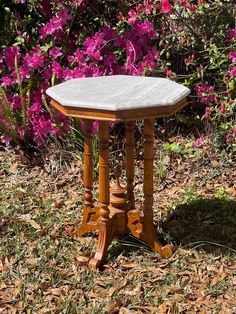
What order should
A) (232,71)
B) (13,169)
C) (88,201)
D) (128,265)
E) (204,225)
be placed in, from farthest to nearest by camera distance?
(13,169) → (232,71) → (204,225) → (88,201) → (128,265)

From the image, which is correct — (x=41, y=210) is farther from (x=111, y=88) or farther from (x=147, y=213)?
(x=111, y=88)

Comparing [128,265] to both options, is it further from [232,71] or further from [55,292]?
[232,71]

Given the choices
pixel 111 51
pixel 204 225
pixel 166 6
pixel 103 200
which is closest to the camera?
pixel 103 200

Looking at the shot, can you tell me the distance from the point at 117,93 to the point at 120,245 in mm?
987

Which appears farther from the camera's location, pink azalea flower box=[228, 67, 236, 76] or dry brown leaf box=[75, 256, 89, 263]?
pink azalea flower box=[228, 67, 236, 76]

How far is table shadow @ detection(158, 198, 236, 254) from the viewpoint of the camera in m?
3.21

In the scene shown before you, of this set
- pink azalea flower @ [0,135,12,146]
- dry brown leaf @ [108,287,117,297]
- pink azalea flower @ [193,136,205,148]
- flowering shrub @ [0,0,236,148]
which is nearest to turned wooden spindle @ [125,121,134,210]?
dry brown leaf @ [108,287,117,297]

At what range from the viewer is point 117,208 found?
312cm

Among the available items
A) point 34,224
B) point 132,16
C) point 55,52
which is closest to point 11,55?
point 55,52

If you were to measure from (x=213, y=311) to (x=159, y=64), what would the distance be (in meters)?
2.33

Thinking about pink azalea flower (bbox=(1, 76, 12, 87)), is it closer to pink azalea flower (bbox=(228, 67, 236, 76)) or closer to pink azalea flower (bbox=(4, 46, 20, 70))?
pink azalea flower (bbox=(4, 46, 20, 70))

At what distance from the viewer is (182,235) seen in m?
3.30

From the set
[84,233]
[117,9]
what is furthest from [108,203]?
[117,9]

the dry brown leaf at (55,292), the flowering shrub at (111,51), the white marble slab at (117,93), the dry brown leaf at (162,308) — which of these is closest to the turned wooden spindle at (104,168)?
the white marble slab at (117,93)
